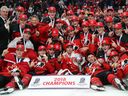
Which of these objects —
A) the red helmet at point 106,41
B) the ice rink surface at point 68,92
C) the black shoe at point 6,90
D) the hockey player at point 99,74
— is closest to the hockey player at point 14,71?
the black shoe at point 6,90

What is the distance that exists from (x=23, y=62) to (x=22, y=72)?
0.23m

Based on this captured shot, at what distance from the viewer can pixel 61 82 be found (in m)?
6.07

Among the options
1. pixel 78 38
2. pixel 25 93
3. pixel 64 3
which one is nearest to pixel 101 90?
pixel 25 93

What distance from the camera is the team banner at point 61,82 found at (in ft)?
19.7

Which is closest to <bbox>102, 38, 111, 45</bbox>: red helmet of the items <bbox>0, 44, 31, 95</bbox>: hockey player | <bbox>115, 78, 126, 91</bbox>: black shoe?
<bbox>115, 78, 126, 91</bbox>: black shoe

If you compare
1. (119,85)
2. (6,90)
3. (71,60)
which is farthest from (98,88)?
(6,90)

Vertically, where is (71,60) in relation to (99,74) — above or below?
above

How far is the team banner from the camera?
236 inches

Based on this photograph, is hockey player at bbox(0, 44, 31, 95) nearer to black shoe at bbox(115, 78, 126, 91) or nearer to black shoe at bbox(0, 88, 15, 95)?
black shoe at bbox(0, 88, 15, 95)

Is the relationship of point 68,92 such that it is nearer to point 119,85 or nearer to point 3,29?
point 119,85

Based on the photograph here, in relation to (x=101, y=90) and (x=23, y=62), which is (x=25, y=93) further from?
(x=101, y=90)

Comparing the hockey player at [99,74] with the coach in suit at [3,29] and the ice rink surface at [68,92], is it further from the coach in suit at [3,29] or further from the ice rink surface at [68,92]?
the coach in suit at [3,29]

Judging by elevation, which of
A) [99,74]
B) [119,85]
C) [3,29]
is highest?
[3,29]

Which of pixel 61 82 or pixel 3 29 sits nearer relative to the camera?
pixel 61 82
